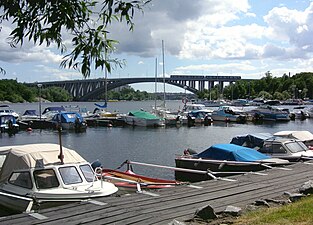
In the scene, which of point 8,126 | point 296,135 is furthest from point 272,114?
point 296,135

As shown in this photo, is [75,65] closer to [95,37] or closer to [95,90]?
[95,37]

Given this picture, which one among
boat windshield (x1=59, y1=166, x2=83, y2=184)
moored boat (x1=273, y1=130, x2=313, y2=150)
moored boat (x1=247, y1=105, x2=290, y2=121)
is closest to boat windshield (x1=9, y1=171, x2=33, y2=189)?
boat windshield (x1=59, y1=166, x2=83, y2=184)

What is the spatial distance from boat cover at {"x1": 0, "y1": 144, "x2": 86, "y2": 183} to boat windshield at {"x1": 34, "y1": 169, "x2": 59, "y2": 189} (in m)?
0.30

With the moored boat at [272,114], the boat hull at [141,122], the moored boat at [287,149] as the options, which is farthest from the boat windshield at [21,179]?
the moored boat at [272,114]

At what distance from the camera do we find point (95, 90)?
144500mm

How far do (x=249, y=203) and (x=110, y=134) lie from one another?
5032 centimetres

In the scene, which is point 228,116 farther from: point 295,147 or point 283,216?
point 283,216

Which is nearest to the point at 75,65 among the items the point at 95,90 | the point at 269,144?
the point at 269,144

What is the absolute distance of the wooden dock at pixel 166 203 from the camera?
34.9 feet

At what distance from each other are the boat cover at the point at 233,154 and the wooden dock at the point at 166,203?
6531mm

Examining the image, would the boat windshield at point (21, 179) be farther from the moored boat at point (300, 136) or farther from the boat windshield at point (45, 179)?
the moored boat at point (300, 136)

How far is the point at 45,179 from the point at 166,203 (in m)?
5.42

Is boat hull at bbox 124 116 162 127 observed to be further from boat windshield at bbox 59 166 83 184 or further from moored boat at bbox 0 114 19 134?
boat windshield at bbox 59 166 83 184

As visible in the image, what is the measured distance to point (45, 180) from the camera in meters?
15.6
